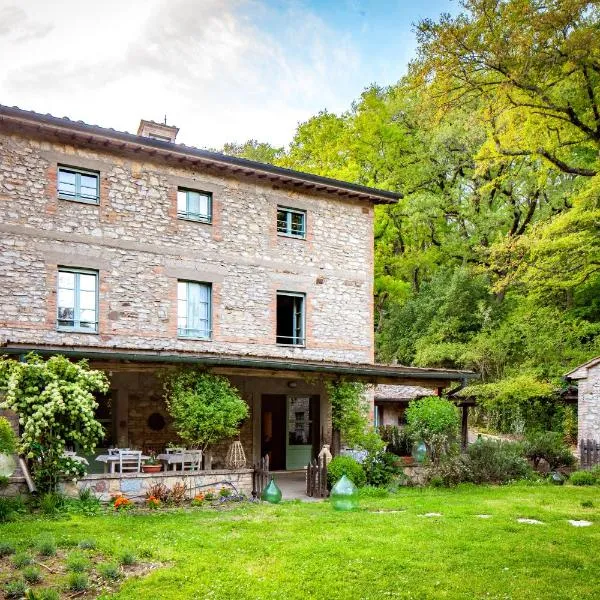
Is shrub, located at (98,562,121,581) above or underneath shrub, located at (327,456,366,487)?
above

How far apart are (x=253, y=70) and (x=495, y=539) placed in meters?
13.9

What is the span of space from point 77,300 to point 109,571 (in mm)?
9013

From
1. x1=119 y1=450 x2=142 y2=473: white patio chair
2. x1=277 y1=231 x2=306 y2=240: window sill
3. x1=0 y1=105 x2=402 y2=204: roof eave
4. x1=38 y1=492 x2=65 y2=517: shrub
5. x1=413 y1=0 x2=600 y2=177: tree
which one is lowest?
x1=38 y1=492 x2=65 y2=517: shrub

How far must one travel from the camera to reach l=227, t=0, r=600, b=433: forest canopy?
40.1 ft

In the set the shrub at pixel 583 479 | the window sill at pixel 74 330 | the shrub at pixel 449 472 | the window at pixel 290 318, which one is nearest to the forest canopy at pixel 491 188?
the window at pixel 290 318

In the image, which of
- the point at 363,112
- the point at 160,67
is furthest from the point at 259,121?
the point at 160,67

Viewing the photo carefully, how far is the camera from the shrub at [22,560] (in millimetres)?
7082

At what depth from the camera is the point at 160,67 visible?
18.0 m

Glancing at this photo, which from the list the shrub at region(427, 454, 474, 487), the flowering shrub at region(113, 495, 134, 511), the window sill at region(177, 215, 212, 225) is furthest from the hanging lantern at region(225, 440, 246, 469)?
the window sill at region(177, 215, 212, 225)

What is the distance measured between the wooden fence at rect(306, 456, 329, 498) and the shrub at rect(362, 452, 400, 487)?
1.56 meters

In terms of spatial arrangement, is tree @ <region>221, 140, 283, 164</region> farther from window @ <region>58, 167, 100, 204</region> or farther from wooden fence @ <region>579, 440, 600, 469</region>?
wooden fence @ <region>579, 440, 600, 469</region>

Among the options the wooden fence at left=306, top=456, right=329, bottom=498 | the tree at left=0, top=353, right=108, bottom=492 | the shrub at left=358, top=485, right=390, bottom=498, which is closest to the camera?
the tree at left=0, top=353, right=108, bottom=492

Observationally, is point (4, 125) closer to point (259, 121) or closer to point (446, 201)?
point (446, 201)

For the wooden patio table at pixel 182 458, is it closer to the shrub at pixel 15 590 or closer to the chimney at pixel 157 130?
the shrub at pixel 15 590
